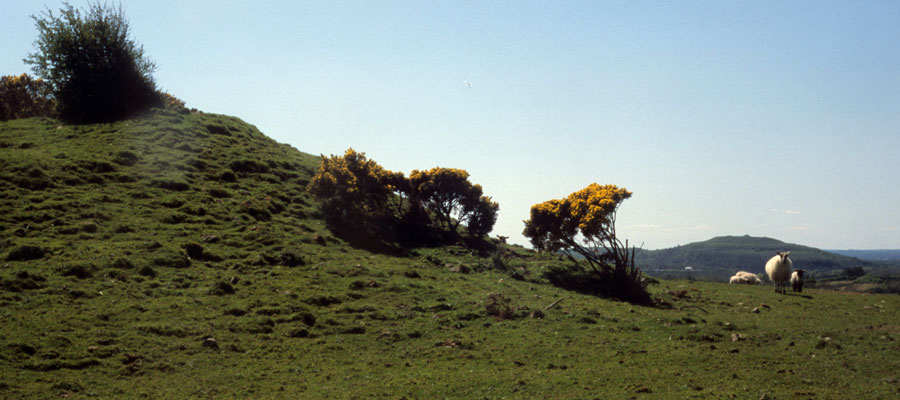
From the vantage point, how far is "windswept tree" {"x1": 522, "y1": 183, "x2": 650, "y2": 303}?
2914 centimetres

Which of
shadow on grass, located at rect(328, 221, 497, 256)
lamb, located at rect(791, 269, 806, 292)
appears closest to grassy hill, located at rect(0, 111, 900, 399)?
lamb, located at rect(791, 269, 806, 292)

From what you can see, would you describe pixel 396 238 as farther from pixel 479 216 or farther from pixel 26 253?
pixel 26 253

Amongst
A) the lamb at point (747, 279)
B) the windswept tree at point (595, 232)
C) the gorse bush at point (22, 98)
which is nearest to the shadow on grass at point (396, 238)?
the windswept tree at point (595, 232)

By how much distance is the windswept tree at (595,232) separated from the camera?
95.6 feet

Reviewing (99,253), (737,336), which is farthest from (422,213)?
(737,336)

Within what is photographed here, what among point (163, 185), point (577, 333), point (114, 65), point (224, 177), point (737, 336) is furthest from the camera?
point (114, 65)

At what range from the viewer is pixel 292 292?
21.6 m

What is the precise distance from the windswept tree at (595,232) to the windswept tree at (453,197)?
8360 millimetres

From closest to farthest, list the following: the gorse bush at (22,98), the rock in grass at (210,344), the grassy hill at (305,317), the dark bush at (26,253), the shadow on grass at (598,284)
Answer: the grassy hill at (305,317), the rock in grass at (210,344), the dark bush at (26,253), the shadow on grass at (598,284), the gorse bush at (22,98)

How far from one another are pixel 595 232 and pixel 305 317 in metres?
18.6

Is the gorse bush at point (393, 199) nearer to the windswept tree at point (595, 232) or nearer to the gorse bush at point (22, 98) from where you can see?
the windswept tree at point (595, 232)

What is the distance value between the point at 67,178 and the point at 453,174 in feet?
87.3

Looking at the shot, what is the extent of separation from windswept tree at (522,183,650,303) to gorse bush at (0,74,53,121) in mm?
52337

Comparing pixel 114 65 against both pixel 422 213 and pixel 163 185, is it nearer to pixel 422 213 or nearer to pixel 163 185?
pixel 163 185
